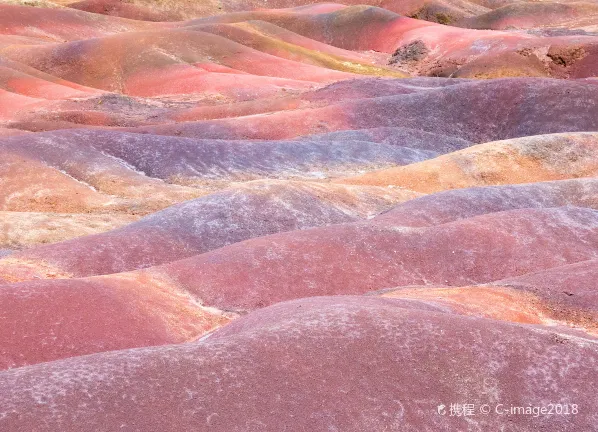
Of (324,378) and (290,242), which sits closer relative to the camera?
(324,378)

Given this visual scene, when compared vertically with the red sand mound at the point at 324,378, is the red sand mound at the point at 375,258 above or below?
below

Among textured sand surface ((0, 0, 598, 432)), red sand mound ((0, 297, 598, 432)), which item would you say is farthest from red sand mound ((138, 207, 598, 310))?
red sand mound ((0, 297, 598, 432))

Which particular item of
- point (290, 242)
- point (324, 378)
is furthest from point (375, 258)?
point (324, 378)

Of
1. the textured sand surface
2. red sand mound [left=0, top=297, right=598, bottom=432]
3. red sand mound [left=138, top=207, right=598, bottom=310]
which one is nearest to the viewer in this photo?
red sand mound [left=0, top=297, right=598, bottom=432]

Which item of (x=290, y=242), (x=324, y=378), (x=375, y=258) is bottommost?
(x=375, y=258)

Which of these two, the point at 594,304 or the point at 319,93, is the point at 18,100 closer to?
the point at 319,93

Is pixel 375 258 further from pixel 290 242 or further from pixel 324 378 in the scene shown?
pixel 324 378

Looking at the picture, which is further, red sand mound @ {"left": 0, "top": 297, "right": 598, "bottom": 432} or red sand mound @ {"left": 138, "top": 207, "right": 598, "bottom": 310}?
red sand mound @ {"left": 138, "top": 207, "right": 598, "bottom": 310}

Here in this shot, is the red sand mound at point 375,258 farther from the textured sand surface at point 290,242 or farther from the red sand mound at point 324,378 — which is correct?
the red sand mound at point 324,378

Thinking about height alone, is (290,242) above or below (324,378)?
below

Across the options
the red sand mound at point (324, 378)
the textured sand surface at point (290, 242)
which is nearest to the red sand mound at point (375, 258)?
the textured sand surface at point (290, 242)

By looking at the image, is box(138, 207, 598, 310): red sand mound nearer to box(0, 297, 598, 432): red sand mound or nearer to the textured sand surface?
the textured sand surface

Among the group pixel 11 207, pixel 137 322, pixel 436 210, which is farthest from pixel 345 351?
pixel 11 207
